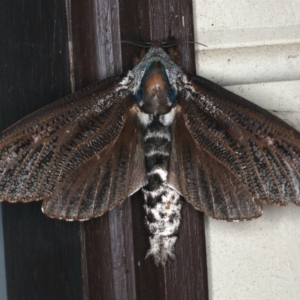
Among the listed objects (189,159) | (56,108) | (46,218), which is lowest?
(46,218)

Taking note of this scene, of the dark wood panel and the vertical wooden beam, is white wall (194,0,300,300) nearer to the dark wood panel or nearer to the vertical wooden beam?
the vertical wooden beam

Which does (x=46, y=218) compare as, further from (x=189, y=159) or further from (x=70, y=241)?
(x=189, y=159)

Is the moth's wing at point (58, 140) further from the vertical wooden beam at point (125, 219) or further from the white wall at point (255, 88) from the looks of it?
the white wall at point (255, 88)

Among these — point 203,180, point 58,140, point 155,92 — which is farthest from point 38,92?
point 203,180

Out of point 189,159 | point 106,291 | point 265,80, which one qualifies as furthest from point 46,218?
point 265,80

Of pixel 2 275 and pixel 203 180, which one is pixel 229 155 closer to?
pixel 203 180

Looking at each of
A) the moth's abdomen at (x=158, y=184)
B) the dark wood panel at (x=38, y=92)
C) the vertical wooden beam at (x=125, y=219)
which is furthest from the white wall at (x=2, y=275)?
the moth's abdomen at (x=158, y=184)
